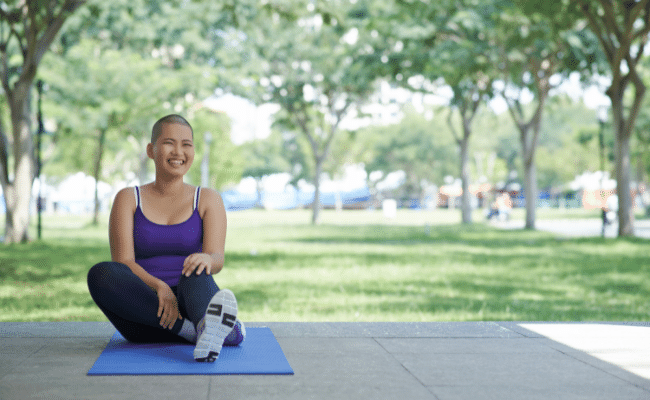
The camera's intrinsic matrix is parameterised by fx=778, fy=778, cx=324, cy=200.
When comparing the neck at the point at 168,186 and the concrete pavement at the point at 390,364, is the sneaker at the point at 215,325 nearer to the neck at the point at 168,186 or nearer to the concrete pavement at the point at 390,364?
the concrete pavement at the point at 390,364

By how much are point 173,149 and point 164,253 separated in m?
0.64

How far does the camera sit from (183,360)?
171 inches

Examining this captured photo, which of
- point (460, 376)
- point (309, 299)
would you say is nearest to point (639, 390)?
point (460, 376)

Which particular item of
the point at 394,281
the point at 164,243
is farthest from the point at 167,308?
the point at 394,281

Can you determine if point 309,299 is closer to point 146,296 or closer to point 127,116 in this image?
point 146,296

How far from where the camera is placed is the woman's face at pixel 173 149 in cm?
467

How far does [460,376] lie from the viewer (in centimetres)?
407

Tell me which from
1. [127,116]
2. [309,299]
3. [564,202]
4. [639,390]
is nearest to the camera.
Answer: [639,390]

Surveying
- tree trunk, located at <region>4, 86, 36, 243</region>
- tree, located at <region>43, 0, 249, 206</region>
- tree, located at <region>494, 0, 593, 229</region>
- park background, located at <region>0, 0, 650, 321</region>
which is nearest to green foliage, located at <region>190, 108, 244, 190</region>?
park background, located at <region>0, 0, 650, 321</region>

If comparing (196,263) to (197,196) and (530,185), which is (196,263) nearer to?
(197,196)

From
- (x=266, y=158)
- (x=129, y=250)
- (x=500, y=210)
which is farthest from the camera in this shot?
(x=266, y=158)

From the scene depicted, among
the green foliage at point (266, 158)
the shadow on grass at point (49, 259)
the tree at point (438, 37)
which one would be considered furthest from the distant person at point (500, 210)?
the green foliage at point (266, 158)

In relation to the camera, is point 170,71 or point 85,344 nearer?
point 85,344

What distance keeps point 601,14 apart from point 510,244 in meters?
6.00
